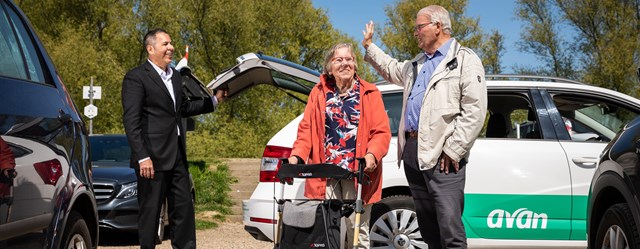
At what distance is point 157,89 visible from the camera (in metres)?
6.65

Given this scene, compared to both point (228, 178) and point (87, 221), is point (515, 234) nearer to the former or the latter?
point (87, 221)

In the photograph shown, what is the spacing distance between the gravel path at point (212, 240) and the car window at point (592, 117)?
4.60 m

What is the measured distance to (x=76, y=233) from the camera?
15.2ft

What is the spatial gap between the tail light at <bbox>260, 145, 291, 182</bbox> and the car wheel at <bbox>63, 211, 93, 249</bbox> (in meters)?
2.62

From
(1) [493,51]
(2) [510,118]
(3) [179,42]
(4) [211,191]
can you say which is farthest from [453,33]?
(2) [510,118]

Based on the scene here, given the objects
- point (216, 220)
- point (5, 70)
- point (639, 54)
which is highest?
point (639, 54)

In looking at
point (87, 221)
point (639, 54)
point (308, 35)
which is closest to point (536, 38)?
point (639, 54)

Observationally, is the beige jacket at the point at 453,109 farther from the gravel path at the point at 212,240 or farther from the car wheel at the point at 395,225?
the gravel path at the point at 212,240

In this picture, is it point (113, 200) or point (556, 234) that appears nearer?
point (556, 234)

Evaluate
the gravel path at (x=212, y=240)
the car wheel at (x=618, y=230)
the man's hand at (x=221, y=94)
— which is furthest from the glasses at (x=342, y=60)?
the gravel path at (x=212, y=240)

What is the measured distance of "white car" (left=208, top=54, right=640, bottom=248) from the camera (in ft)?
23.9

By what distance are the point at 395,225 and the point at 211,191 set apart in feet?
Answer: 31.0

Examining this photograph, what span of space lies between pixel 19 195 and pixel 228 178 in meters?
13.6

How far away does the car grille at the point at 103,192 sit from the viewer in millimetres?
11167
